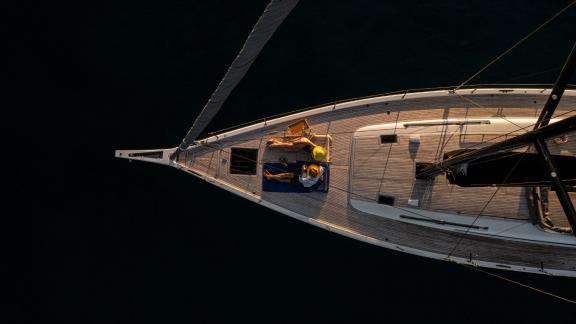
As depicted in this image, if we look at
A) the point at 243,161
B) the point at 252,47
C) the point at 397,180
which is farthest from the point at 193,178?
the point at 397,180

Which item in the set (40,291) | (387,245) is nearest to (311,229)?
(387,245)

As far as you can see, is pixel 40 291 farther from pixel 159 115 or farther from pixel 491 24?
pixel 491 24

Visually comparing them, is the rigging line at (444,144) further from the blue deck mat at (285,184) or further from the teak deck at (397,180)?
the blue deck mat at (285,184)

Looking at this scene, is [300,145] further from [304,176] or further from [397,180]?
[397,180]

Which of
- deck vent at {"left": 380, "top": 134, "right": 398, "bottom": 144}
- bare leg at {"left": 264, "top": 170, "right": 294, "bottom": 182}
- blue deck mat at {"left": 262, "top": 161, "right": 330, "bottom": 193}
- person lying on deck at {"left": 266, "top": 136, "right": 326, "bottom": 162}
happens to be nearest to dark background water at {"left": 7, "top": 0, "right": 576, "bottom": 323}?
blue deck mat at {"left": 262, "top": 161, "right": 330, "bottom": 193}

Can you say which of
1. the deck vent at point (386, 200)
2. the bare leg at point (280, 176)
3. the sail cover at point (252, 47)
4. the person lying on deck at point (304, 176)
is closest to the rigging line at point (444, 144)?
the deck vent at point (386, 200)

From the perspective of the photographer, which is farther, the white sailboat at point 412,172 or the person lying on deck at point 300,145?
the person lying on deck at point 300,145

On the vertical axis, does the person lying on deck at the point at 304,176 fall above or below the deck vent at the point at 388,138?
below
